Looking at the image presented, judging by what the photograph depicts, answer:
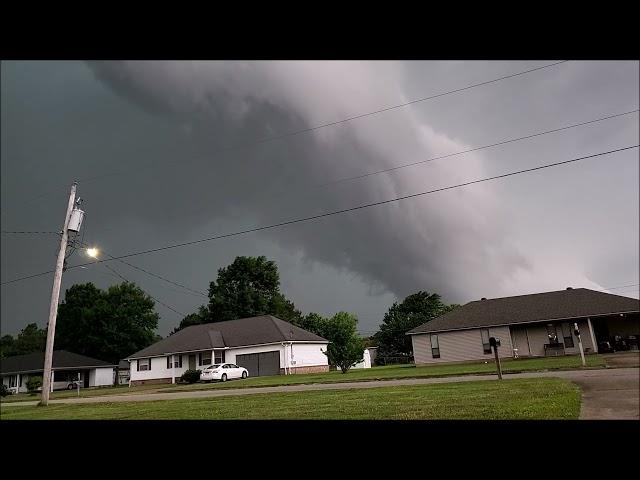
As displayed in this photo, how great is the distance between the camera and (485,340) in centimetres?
962

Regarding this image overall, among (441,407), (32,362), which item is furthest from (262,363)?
(441,407)

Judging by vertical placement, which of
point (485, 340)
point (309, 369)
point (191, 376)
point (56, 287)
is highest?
point (56, 287)

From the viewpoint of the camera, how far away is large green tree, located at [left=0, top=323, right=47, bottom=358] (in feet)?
24.6

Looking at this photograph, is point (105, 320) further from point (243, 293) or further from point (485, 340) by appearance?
point (243, 293)

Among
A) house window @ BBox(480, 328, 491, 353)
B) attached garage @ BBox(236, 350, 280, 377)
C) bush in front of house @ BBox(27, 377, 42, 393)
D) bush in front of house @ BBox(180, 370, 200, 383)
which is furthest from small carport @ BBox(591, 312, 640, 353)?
attached garage @ BBox(236, 350, 280, 377)

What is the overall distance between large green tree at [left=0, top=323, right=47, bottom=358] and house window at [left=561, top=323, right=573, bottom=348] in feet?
29.5

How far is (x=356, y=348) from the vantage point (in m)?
18.8

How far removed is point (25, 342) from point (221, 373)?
46.3 ft

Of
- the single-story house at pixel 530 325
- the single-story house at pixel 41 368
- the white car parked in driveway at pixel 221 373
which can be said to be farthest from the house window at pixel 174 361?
the single-story house at pixel 530 325

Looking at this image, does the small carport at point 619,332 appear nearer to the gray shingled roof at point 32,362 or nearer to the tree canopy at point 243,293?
the gray shingled roof at point 32,362

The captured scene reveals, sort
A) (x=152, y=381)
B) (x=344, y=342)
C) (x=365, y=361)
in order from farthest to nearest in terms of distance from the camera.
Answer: (x=152, y=381) < (x=365, y=361) < (x=344, y=342)

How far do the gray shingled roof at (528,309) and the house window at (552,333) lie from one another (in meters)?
0.16
